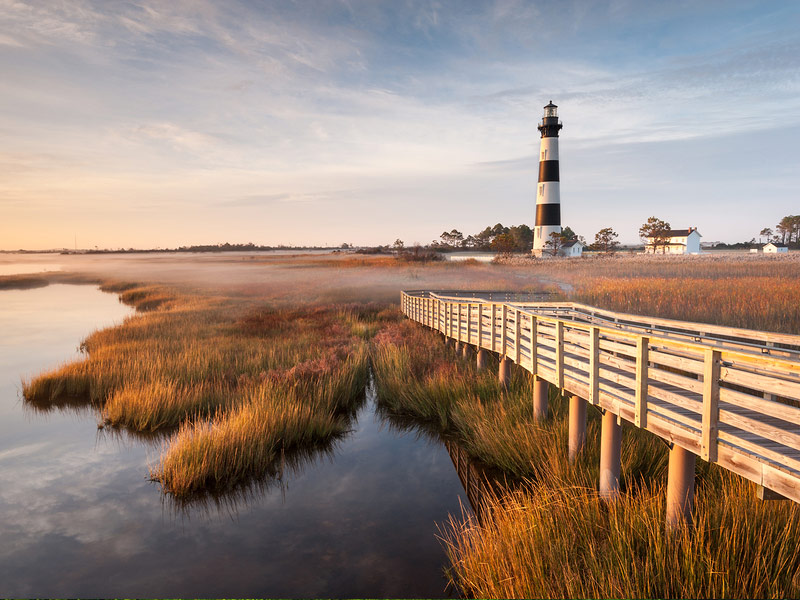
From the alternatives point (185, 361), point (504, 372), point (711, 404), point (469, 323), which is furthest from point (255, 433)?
point (711, 404)

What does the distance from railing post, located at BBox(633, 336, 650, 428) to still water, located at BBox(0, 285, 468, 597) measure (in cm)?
327

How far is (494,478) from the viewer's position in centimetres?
898

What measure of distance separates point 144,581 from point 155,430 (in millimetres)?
5651

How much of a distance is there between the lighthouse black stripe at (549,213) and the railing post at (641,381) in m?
53.1

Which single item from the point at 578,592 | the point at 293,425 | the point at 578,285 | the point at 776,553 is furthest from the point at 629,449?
the point at 578,285

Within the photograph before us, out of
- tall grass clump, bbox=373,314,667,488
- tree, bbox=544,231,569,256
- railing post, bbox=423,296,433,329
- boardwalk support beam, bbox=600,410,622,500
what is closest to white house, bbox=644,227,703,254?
tree, bbox=544,231,569,256

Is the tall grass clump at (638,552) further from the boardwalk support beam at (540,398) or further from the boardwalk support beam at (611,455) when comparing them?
the boardwalk support beam at (540,398)

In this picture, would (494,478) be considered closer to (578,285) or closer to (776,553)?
(776,553)

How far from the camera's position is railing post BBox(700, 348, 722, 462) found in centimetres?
479

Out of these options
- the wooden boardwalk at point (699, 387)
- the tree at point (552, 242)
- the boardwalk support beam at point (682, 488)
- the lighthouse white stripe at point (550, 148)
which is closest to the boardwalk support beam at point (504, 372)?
the wooden boardwalk at point (699, 387)

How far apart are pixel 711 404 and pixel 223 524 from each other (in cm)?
702

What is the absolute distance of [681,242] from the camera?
320 feet

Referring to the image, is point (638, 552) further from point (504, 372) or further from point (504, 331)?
point (504, 372)

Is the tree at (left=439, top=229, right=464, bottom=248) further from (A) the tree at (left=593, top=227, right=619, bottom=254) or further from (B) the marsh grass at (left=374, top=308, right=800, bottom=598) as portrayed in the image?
(B) the marsh grass at (left=374, top=308, right=800, bottom=598)
